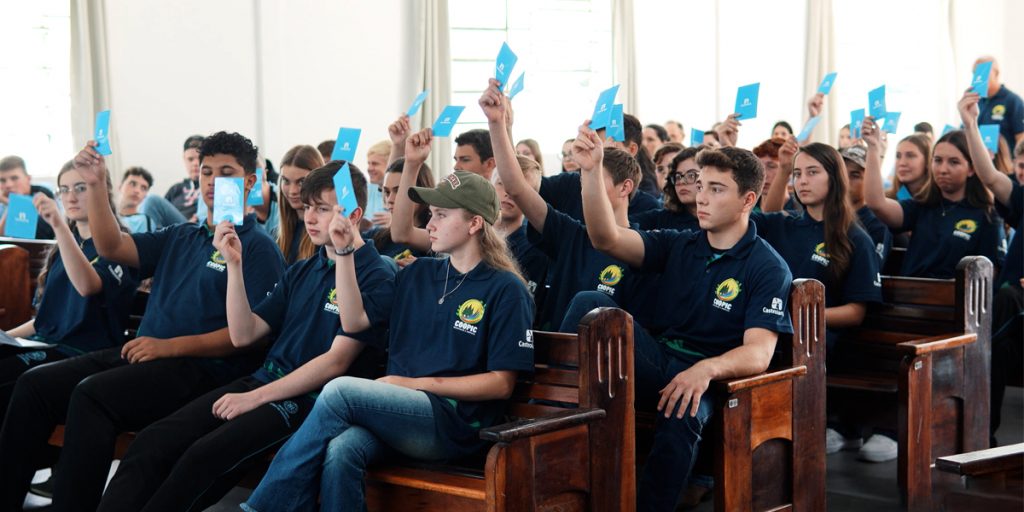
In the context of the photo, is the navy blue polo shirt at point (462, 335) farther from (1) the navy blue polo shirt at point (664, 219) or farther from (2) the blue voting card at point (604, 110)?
(1) the navy blue polo shirt at point (664, 219)

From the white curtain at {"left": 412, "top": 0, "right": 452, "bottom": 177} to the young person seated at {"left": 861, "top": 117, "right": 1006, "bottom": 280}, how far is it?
497 cm

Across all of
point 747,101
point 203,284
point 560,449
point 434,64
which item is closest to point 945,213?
point 747,101

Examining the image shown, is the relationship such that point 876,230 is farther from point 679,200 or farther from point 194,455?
point 194,455

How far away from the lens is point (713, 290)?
129 inches

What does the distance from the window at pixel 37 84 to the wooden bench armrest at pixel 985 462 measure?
7567mm

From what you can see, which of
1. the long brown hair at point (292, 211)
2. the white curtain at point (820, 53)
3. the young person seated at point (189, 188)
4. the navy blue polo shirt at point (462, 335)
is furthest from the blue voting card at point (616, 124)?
the white curtain at point (820, 53)

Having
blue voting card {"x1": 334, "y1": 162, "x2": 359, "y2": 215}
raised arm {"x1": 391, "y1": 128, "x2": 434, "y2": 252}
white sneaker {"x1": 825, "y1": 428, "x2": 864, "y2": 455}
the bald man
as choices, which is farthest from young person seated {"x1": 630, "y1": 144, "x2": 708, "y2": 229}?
the bald man

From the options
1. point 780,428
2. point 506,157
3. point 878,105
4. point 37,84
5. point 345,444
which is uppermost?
point 37,84

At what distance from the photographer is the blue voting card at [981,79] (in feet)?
16.5

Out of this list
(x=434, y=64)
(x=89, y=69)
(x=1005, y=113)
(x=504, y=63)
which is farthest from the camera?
(x=434, y=64)

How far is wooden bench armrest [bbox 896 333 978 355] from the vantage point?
3.51 meters

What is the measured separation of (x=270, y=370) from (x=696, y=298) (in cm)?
135

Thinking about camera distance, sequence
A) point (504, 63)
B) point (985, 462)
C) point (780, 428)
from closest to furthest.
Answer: point (985, 462) → point (780, 428) → point (504, 63)

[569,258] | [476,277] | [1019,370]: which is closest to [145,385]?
[476,277]
